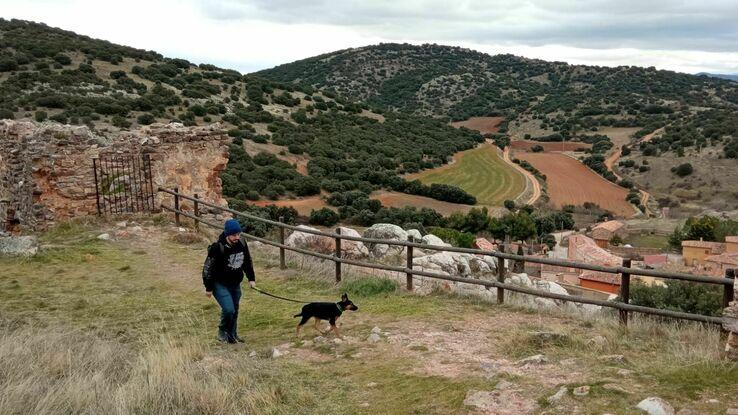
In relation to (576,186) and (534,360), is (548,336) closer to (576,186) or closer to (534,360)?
(534,360)

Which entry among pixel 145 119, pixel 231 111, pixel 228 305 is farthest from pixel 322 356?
pixel 231 111

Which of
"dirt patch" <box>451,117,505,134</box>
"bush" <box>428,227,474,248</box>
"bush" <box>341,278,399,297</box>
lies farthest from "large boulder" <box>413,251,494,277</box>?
"dirt patch" <box>451,117,505,134</box>

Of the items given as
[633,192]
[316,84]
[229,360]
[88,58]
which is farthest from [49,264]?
[316,84]

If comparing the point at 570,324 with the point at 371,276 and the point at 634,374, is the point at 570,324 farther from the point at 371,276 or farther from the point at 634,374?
the point at 371,276

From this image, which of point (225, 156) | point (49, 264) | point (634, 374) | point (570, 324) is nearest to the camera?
point (634, 374)

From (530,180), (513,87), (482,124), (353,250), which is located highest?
(513,87)

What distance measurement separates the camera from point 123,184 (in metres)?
14.1

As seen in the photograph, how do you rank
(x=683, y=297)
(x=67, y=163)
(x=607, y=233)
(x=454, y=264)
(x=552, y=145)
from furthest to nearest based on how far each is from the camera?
(x=552, y=145)
(x=607, y=233)
(x=683, y=297)
(x=454, y=264)
(x=67, y=163)

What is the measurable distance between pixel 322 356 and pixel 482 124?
301ft

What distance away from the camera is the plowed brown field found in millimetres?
57062

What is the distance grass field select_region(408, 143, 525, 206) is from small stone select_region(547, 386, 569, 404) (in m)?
46.7

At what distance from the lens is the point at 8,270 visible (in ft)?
34.7

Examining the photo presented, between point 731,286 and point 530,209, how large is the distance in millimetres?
45895

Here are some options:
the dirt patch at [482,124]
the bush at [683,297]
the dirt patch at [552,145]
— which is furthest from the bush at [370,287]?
the dirt patch at [482,124]
